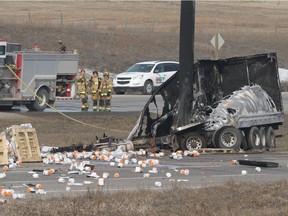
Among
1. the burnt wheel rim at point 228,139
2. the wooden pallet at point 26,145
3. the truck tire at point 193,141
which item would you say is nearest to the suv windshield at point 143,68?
the truck tire at point 193,141

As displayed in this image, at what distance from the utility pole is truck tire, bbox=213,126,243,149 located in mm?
777

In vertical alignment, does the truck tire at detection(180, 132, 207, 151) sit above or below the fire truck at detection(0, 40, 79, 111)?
below

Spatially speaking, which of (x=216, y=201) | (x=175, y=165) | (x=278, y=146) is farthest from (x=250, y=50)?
(x=216, y=201)

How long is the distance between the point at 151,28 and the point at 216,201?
6888 cm

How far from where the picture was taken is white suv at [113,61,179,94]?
154 feet

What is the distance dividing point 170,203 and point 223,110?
9.47 m

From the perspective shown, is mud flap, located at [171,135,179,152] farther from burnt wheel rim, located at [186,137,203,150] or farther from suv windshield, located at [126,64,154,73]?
suv windshield, located at [126,64,154,73]

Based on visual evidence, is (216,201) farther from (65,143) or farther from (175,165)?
(65,143)

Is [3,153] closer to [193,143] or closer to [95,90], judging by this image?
[193,143]

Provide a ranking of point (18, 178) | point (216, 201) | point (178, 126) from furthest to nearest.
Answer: point (178, 126)
point (18, 178)
point (216, 201)

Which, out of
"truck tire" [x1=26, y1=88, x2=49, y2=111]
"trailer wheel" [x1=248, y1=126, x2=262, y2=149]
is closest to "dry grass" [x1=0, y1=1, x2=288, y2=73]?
"truck tire" [x1=26, y1=88, x2=49, y2=111]

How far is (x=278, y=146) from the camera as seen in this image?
22.7 m

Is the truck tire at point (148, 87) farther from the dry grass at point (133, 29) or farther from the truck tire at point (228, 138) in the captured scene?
the truck tire at point (228, 138)

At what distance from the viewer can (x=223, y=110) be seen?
20.6 meters
